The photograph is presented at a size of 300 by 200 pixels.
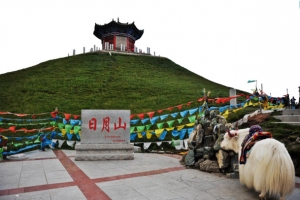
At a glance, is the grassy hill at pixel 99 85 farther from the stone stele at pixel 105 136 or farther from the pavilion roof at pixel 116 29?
the stone stele at pixel 105 136

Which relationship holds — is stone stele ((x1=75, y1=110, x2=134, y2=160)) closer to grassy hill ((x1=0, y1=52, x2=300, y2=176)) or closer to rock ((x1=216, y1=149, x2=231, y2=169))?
rock ((x1=216, y1=149, x2=231, y2=169))

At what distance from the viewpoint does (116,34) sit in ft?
191

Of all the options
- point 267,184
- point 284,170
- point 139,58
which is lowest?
point 267,184

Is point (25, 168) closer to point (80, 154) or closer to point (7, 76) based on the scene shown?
point (80, 154)

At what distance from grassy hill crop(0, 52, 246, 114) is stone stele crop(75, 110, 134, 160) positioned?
12.9 m

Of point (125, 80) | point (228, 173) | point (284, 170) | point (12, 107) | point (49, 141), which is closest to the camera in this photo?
point (284, 170)

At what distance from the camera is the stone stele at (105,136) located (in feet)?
34.4

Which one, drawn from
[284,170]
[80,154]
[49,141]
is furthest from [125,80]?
[284,170]

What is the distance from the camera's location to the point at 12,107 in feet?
87.4

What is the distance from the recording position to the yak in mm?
4871

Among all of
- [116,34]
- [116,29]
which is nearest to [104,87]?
[116,34]

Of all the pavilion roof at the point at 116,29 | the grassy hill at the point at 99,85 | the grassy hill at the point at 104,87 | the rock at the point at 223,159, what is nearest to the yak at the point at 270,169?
the rock at the point at 223,159

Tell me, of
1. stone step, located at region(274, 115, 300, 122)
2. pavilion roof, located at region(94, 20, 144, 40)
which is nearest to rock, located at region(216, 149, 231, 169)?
stone step, located at region(274, 115, 300, 122)

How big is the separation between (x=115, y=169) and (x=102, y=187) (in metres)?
2.26
